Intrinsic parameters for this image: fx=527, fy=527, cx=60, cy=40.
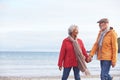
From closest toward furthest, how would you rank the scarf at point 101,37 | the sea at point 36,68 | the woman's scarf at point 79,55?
the woman's scarf at point 79,55 → the scarf at point 101,37 → the sea at point 36,68

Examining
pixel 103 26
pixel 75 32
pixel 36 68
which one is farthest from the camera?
pixel 36 68

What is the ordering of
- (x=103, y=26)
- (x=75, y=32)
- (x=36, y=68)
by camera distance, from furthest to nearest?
(x=36, y=68) < (x=103, y=26) < (x=75, y=32)

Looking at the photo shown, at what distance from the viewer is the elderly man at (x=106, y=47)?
537 inches

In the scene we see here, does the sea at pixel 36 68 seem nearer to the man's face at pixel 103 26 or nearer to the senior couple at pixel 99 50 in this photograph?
the senior couple at pixel 99 50

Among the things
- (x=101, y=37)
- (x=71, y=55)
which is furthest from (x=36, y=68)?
(x=101, y=37)

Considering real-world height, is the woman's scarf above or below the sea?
above

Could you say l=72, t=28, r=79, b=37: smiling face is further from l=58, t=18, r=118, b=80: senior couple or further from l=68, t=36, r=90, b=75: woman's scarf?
l=68, t=36, r=90, b=75: woman's scarf

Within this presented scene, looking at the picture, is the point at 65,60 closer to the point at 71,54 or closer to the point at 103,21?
the point at 71,54

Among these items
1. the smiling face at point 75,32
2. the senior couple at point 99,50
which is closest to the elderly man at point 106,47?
the senior couple at point 99,50

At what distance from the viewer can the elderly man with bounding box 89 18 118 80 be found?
1363 centimetres

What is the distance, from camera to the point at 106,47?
13.7m

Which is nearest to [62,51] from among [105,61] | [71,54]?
[71,54]

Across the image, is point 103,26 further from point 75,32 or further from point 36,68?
point 36,68

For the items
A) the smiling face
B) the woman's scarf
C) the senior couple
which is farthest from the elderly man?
the smiling face
